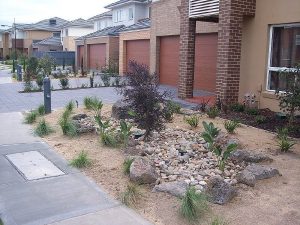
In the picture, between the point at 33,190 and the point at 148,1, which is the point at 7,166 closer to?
the point at 33,190

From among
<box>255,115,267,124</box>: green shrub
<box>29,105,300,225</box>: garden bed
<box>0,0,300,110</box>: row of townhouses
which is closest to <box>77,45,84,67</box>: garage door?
<box>0,0,300,110</box>: row of townhouses

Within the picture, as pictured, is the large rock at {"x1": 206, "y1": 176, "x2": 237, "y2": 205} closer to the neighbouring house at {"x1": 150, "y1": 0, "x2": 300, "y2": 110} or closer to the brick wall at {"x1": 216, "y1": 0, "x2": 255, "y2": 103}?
the neighbouring house at {"x1": 150, "y1": 0, "x2": 300, "y2": 110}

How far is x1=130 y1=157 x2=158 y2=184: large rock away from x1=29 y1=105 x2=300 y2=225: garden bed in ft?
0.39

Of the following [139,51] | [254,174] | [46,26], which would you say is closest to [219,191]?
[254,174]

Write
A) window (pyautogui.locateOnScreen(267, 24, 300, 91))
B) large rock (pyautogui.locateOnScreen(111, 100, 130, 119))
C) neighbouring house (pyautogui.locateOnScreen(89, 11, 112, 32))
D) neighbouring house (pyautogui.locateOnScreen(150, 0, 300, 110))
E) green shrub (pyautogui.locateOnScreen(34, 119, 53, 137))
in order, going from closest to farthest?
green shrub (pyautogui.locateOnScreen(34, 119, 53, 137)) → large rock (pyautogui.locateOnScreen(111, 100, 130, 119)) → window (pyautogui.locateOnScreen(267, 24, 300, 91)) → neighbouring house (pyautogui.locateOnScreen(150, 0, 300, 110)) → neighbouring house (pyautogui.locateOnScreen(89, 11, 112, 32))

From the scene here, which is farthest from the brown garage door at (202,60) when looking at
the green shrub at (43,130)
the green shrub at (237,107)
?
the green shrub at (43,130)

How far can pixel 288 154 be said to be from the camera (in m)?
6.99

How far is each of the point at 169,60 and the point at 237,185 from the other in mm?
14480

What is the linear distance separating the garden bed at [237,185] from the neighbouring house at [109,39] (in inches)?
880

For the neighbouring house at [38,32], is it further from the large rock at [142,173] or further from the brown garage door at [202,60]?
the large rock at [142,173]

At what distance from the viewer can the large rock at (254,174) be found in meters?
5.54

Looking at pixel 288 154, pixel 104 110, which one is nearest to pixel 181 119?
pixel 104 110

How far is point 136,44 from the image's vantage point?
24906 mm

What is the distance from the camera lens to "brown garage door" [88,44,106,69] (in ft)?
109
